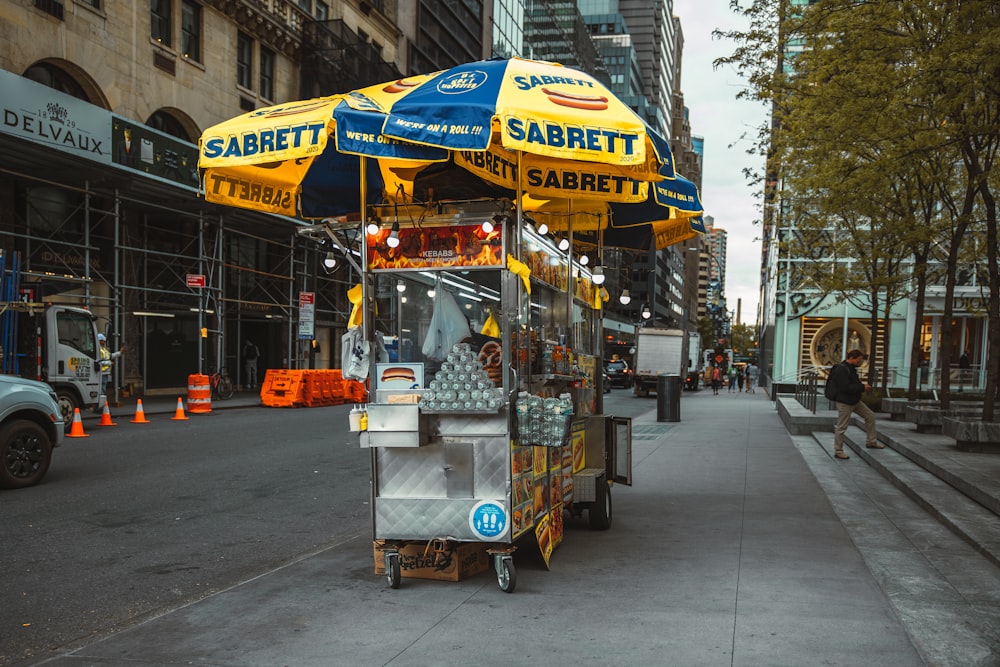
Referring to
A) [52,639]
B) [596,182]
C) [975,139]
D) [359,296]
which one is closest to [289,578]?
[52,639]

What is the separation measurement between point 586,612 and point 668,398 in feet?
52.9

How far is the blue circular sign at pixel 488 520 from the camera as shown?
215 inches

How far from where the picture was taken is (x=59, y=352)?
52.1ft

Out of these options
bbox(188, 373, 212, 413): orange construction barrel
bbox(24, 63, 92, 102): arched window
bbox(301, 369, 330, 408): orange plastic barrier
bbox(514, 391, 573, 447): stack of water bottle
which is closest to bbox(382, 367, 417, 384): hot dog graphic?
bbox(514, 391, 573, 447): stack of water bottle

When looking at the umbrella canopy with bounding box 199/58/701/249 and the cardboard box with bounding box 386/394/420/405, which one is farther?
the cardboard box with bounding box 386/394/420/405

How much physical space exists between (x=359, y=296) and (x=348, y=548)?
82.7 inches

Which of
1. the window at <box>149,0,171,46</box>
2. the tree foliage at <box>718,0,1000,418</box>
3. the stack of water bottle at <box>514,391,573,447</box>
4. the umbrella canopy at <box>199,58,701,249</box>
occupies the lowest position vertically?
the stack of water bottle at <box>514,391,573,447</box>

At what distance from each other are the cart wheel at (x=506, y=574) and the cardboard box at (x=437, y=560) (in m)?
0.39

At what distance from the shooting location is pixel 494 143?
20.1 feet

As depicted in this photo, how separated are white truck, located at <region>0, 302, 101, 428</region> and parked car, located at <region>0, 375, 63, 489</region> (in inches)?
246

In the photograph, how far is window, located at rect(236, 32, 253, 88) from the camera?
2983 cm

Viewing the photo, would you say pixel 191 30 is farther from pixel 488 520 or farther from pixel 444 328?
pixel 488 520

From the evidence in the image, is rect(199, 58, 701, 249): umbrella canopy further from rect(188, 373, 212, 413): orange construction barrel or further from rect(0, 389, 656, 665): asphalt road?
rect(188, 373, 212, 413): orange construction barrel

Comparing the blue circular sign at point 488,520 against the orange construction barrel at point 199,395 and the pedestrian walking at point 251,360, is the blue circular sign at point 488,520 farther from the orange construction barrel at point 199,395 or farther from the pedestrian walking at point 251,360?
the pedestrian walking at point 251,360
